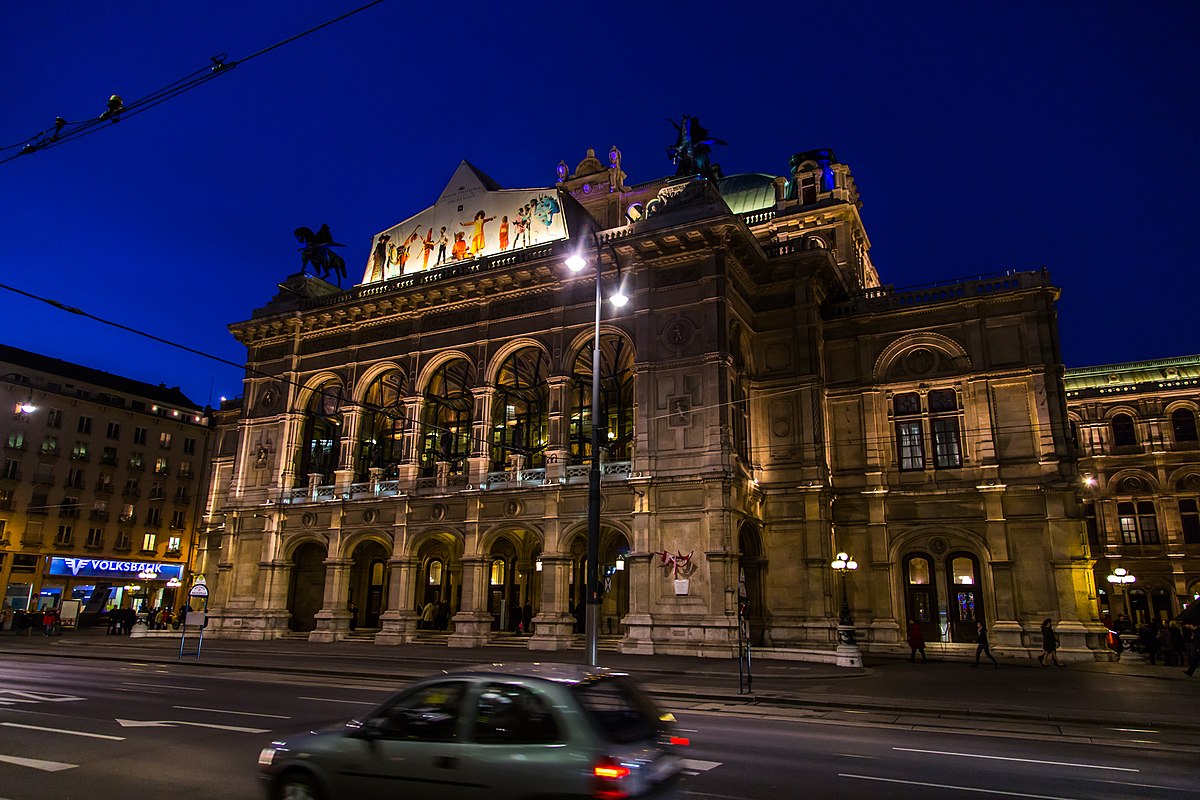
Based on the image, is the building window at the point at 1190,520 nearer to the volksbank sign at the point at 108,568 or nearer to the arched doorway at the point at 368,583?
the arched doorway at the point at 368,583

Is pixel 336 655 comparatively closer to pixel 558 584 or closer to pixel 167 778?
pixel 558 584

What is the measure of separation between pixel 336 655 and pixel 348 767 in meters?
25.4

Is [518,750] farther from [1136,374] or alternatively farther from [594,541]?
[1136,374]

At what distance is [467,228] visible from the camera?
4075 cm

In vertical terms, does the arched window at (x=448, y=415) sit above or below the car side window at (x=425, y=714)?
above

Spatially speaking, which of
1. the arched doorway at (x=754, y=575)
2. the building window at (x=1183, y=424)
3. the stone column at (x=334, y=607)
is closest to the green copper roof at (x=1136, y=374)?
the building window at (x=1183, y=424)

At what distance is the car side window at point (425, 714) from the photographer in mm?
6137

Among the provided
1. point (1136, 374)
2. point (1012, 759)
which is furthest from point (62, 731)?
point (1136, 374)

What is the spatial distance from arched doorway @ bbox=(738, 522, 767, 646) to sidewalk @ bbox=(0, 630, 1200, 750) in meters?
4.51

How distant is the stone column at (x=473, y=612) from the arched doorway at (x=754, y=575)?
10.9m

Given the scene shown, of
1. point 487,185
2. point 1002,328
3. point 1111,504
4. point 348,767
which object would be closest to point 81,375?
point 487,185

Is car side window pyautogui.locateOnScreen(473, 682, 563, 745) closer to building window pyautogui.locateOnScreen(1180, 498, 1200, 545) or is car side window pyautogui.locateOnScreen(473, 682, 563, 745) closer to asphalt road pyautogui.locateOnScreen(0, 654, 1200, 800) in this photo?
asphalt road pyautogui.locateOnScreen(0, 654, 1200, 800)

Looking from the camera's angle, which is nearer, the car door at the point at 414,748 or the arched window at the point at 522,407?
the car door at the point at 414,748

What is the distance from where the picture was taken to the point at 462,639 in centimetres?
3284
